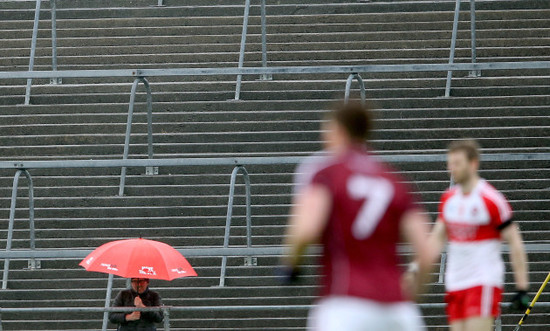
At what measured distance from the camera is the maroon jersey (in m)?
5.59

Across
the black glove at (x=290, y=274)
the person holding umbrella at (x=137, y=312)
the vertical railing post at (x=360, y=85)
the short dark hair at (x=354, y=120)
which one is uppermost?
the vertical railing post at (x=360, y=85)

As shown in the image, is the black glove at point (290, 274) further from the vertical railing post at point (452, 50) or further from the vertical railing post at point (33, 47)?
the vertical railing post at point (33, 47)

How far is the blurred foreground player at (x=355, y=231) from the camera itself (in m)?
5.57

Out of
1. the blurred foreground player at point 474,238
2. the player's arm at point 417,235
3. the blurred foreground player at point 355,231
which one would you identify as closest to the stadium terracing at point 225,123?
the blurred foreground player at point 474,238

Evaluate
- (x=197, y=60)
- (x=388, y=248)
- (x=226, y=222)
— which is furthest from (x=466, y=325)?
(x=197, y=60)

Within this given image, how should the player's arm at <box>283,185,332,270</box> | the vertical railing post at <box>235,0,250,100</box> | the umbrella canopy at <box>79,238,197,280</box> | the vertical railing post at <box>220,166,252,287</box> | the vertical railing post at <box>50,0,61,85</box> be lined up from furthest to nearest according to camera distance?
the vertical railing post at <box>50,0,61,85</box> < the vertical railing post at <box>235,0,250,100</box> < the vertical railing post at <box>220,166,252,287</box> < the umbrella canopy at <box>79,238,197,280</box> < the player's arm at <box>283,185,332,270</box>

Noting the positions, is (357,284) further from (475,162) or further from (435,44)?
(435,44)

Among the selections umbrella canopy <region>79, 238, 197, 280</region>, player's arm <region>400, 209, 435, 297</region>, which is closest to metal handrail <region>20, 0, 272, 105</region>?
umbrella canopy <region>79, 238, 197, 280</region>

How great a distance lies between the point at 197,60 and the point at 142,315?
16.9 feet

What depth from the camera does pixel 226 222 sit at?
13266mm

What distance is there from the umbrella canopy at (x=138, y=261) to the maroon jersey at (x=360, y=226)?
18.2 ft

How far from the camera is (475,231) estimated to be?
818 cm

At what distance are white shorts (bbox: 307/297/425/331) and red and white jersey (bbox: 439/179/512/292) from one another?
2.60 m

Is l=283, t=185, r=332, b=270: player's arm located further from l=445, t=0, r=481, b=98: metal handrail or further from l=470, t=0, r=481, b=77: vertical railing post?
l=470, t=0, r=481, b=77: vertical railing post
